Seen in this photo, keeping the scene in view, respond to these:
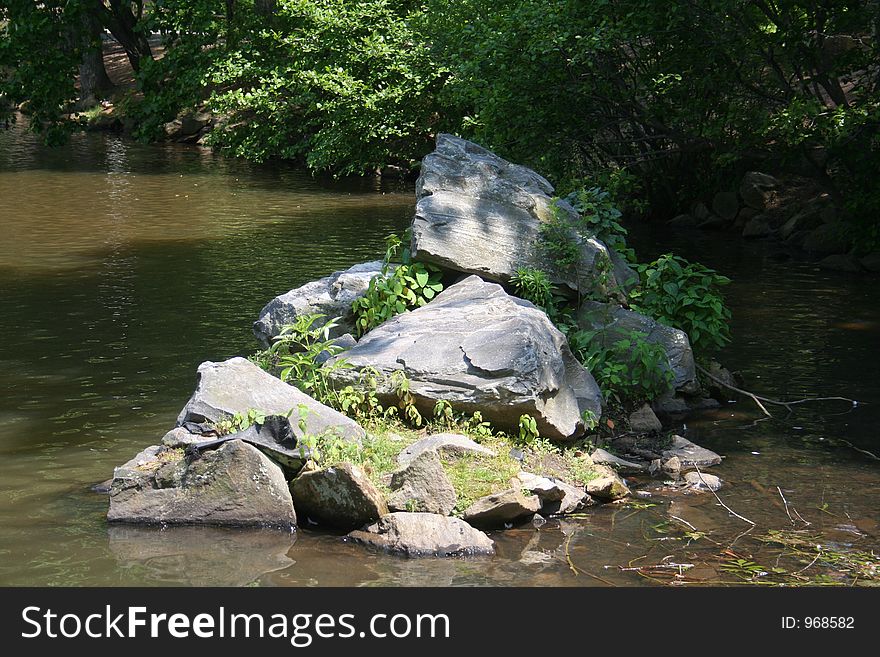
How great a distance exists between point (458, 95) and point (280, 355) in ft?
31.2

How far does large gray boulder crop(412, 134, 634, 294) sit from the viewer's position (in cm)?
888

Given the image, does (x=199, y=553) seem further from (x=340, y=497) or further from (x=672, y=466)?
(x=672, y=466)

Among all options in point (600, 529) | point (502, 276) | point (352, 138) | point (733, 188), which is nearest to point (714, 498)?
point (600, 529)

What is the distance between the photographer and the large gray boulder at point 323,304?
8.87 meters

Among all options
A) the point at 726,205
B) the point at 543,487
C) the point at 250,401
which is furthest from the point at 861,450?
the point at 726,205

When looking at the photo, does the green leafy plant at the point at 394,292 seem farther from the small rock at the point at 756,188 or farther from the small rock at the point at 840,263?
the small rock at the point at 756,188

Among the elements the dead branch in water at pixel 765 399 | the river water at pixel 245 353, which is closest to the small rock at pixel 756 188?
the river water at pixel 245 353

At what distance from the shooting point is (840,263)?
15.2 m

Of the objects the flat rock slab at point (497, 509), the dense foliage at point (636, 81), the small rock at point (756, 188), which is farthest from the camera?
the small rock at point (756, 188)

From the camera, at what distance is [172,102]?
20547mm

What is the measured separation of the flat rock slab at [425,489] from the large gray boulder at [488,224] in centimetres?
277

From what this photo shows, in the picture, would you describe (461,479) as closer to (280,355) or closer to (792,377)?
(280,355)

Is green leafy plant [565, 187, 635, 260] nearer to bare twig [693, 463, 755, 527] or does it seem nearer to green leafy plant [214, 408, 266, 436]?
bare twig [693, 463, 755, 527]

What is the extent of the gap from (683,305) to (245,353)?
13.5 ft
